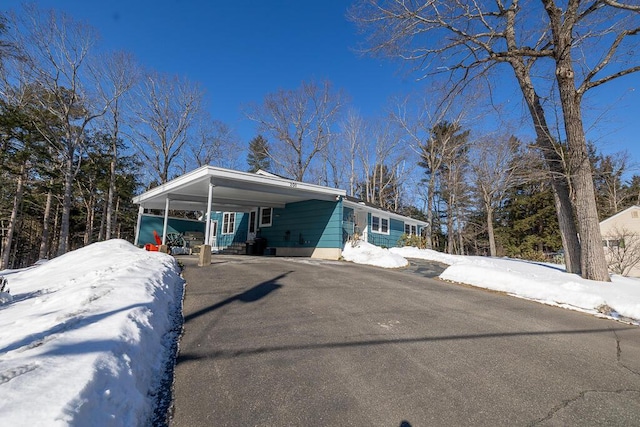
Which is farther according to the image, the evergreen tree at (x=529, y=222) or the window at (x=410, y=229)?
the evergreen tree at (x=529, y=222)

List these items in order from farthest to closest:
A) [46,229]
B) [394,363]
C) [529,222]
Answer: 1. [529,222]
2. [46,229]
3. [394,363]

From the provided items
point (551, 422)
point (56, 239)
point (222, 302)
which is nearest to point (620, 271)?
point (551, 422)

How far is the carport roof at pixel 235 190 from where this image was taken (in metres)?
10.0

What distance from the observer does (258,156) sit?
3484 cm

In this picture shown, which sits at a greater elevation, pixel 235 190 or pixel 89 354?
pixel 235 190

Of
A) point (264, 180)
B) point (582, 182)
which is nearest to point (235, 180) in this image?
point (264, 180)

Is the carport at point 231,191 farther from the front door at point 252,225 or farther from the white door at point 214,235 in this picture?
the white door at point 214,235

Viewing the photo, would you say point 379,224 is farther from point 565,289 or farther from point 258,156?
point 258,156

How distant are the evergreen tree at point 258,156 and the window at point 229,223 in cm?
1149

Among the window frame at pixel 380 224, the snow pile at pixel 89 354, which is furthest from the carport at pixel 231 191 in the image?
the snow pile at pixel 89 354

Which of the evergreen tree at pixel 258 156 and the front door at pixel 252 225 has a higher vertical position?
the evergreen tree at pixel 258 156

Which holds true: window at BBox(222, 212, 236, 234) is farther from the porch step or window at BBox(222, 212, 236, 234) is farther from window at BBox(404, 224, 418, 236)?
→ window at BBox(404, 224, 418, 236)

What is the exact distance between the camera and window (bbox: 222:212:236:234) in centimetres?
1871

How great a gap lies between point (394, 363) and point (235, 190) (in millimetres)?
9981
